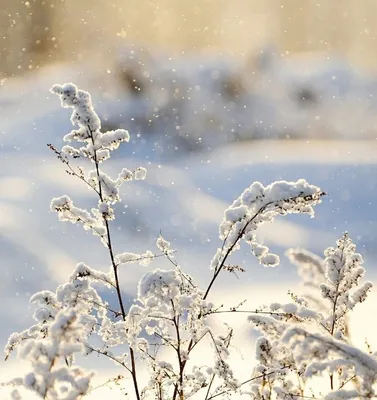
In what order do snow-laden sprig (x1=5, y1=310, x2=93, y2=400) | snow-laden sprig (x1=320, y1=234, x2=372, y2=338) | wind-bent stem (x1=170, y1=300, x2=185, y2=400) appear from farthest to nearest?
1. snow-laden sprig (x1=320, y1=234, x2=372, y2=338)
2. wind-bent stem (x1=170, y1=300, x2=185, y2=400)
3. snow-laden sprig (x1=5, y1=310, x2=93, y2=400)

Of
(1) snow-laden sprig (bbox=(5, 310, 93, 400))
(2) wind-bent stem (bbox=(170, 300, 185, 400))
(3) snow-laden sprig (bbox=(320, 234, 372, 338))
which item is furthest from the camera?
(3) snow-laden sprig (bbox=(320, 234, 372, 338))

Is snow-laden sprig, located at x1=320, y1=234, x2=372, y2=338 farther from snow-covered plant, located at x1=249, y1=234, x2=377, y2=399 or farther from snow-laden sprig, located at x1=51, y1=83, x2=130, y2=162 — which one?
snow-laden sprig, located at x1=51, y1=83, x2=130, y2=162

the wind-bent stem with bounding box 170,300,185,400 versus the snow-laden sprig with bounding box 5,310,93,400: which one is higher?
the wind-bent stem with bounding box 170,300,185,400

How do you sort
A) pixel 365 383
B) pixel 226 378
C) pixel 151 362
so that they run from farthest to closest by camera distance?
pixel 151 362 → pixel 226 378 → pixel 365 383

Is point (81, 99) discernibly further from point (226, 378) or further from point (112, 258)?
point (226, 378)

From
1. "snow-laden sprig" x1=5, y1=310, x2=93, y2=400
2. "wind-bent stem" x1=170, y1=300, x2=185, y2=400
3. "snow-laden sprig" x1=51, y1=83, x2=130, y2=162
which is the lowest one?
"snow-laden sprig" x1=5, y1=310, x2=93, y2=400

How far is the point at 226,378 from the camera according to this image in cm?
438

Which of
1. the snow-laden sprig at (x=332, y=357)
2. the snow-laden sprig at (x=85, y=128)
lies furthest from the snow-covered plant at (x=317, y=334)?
the snow-laden sprig at (x=85, y=128)

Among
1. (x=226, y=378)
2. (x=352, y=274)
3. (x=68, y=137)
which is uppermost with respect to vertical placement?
(x=68, y=137)

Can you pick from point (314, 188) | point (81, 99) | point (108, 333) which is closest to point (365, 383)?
point (314, 188)

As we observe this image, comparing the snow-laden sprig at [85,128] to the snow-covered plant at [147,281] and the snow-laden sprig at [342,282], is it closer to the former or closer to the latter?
the snow-covered plant at [147,281]

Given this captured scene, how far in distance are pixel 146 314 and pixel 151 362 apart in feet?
1.56

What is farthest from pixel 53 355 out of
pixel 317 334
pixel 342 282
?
pixel 342 282

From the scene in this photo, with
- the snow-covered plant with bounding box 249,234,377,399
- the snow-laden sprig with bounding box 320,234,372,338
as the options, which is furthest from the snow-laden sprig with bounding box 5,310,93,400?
the snow-laden sprig with bounding box 320,234,372,338
